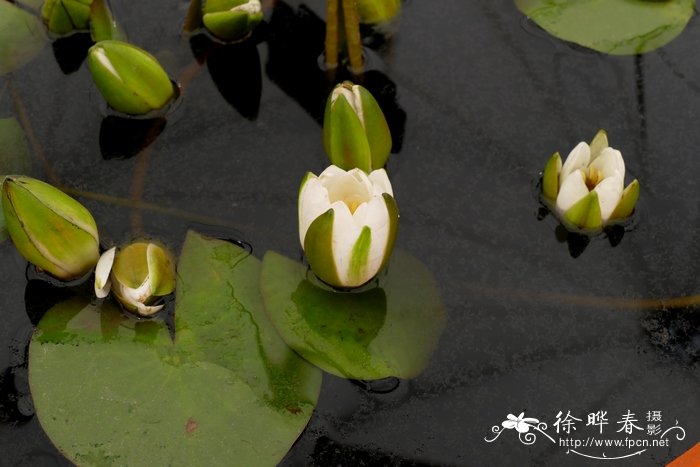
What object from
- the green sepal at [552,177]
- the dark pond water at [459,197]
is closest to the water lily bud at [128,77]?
the dark pond water at [459,197]

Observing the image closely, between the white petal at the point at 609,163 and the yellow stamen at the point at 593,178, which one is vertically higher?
the white petal at the point at 609,163

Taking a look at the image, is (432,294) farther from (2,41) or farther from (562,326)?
(2,41)

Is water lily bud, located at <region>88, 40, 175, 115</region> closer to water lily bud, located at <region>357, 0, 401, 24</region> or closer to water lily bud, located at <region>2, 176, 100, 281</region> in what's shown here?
water lily bud, located at <region>2, 176, 100, 281</region>

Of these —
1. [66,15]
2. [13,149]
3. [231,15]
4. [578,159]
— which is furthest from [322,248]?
[66,15]

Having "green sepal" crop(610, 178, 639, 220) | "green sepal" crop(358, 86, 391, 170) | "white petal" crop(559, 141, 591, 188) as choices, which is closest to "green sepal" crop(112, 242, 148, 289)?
"green sepal" crop(358, 86, 391, 170)

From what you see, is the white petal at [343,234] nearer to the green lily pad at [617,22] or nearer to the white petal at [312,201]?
the white petal at [312,201]

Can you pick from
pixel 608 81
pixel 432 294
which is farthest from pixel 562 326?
pixel 608 81
